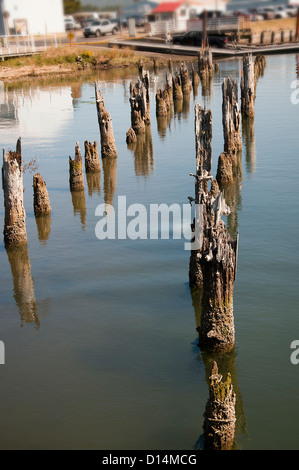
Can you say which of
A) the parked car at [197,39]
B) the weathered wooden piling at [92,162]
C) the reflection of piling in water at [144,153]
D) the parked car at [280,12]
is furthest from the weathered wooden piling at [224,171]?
the parked car at [280,12]

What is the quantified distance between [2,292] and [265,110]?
2748 centimetres

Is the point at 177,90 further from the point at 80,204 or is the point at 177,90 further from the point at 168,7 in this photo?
the point at 168,7

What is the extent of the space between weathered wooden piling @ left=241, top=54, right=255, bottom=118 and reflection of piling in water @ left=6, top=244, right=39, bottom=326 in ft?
67.1

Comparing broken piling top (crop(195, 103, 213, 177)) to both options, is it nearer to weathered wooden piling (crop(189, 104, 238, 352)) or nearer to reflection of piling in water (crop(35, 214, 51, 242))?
weathered wooden piling (crop(189, 104, 238, 352))

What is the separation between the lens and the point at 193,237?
1566 cm

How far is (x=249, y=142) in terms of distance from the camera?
3250 cm

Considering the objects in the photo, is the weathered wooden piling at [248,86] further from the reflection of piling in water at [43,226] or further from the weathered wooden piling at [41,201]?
the reflection of piling in water at [43,226]

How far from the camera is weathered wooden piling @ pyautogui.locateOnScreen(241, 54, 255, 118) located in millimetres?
35875

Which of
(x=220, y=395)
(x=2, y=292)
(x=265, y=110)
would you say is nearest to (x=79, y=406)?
(x=220, y=395)

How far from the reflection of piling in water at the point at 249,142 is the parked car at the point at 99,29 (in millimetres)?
58626

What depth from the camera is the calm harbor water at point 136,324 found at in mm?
11930

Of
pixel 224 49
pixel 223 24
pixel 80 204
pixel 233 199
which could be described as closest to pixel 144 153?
pixel 80 204

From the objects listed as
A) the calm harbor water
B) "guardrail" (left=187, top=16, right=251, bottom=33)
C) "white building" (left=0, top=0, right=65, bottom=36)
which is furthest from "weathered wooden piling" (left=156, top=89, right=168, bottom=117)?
"white building" (left=0, top=0, right=65, bottom=36)

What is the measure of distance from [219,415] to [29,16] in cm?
7920
